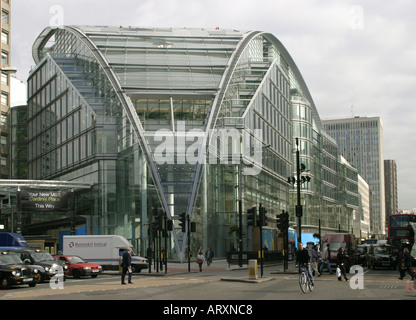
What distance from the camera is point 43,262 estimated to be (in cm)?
3409

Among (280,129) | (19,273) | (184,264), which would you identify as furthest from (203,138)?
(19,273)

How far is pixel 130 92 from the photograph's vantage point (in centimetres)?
6272

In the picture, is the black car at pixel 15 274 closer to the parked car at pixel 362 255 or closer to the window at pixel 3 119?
the parked car at pixel 362 255

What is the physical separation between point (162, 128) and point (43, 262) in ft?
98.5

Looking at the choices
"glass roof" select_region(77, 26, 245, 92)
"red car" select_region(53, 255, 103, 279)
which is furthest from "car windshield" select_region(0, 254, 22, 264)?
"glass roof" select_region(77, 26, 245, 92)

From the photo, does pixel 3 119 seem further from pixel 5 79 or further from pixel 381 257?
pixel 381 257

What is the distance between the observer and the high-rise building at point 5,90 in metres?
90.4

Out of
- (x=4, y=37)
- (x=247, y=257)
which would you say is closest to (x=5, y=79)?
(x=4, y=37)

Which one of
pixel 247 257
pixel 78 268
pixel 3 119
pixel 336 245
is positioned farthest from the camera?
pixel 3 119

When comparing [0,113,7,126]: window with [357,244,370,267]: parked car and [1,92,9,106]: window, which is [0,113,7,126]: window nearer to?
[1,92,9,106]: window

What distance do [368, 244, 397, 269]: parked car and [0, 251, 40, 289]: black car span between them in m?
26.5

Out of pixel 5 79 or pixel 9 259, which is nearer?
pixel 9 259

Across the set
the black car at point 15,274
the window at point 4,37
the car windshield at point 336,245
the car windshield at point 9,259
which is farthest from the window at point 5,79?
the black car at point 15,274
